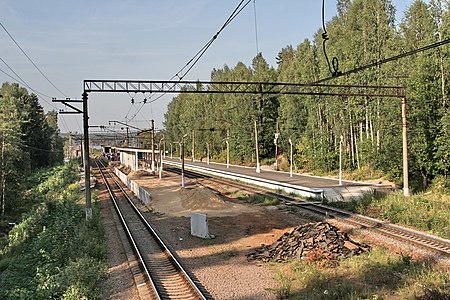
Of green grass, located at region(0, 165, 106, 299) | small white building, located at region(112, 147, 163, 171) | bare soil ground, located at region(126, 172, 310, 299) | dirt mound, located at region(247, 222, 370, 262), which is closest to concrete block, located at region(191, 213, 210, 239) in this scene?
bare soil ground, located at region(126, 172, 310, 299)

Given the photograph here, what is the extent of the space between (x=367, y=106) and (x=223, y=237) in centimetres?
2611

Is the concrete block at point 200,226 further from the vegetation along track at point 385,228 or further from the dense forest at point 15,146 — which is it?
the dense forest at point 15,146

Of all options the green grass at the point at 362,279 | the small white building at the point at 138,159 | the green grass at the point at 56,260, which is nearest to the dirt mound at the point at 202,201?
the green grass at the point at 56,260

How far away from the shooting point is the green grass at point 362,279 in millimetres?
10586

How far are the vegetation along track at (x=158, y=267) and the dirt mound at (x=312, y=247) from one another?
2.93 meters

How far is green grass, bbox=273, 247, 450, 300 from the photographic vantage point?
10586 millimetres

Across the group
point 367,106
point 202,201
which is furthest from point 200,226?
point 367,106

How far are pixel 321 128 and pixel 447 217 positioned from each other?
31231 mm

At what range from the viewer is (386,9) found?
39375mm

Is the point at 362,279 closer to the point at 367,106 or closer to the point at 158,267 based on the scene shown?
the point at 158,267

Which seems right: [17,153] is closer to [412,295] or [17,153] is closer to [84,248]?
[84,248]

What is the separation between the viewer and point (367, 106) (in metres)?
40.1

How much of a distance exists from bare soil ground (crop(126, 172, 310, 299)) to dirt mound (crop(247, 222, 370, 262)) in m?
0.85

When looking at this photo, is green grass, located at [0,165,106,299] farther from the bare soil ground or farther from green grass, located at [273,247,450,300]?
green grass, located at [273,247,450,300]
